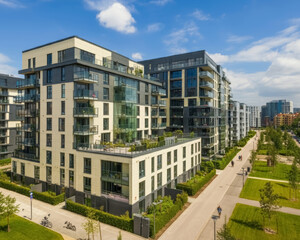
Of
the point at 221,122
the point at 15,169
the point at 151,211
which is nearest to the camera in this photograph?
the point at 151,211

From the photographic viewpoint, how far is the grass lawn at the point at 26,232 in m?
20.2

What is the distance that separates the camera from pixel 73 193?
29.2 m

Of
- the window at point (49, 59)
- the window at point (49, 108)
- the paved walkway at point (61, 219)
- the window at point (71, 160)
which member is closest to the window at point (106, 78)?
the window at point (49, 59)

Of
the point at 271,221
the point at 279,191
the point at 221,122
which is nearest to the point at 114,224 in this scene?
the point at 271,221

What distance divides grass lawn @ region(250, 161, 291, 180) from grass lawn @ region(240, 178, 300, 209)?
191 inches

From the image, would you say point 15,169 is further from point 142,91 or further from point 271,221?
point 271,221

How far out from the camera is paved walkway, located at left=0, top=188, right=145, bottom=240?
68.5 feet

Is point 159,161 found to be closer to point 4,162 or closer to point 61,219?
point 61,219

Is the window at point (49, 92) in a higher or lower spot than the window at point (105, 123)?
higher

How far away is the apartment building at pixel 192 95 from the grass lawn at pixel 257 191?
43.2ft

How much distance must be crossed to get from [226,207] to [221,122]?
120ft

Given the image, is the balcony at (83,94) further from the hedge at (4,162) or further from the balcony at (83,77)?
the hedge at (4,162)

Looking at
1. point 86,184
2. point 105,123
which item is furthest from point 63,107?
point 86,184

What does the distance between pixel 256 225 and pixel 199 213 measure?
6508mm
